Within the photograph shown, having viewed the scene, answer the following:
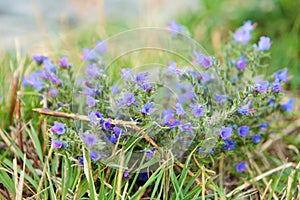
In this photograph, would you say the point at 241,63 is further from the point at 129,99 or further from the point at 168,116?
the point at 129,99

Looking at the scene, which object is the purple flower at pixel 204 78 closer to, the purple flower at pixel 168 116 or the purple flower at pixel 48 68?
the purple flower at pixel 168 116

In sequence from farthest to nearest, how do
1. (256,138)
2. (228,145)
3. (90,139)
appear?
(256,138) < (228,145) < (90,139)

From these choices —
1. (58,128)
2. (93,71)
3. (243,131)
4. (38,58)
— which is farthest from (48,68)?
(243,131)

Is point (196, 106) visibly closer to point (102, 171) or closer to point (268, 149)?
point (102, 171)

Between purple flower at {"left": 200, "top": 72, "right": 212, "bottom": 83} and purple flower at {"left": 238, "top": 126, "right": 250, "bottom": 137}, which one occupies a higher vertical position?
purple flower at {"left": 200, "top": 72, "right": 212, "bottom": 83}

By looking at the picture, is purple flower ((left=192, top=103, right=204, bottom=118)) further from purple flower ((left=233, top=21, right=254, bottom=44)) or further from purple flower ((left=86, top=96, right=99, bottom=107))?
purple flower ((left=233, top=21, right=254, bottom=44))

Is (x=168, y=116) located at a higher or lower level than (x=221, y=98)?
lower

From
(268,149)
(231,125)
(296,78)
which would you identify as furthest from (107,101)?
(296,78)

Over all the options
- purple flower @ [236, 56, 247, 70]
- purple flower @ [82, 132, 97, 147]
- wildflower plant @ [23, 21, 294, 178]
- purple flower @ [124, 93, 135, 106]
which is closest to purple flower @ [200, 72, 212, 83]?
wildflower plant @ [23, 21, 294, 178]
